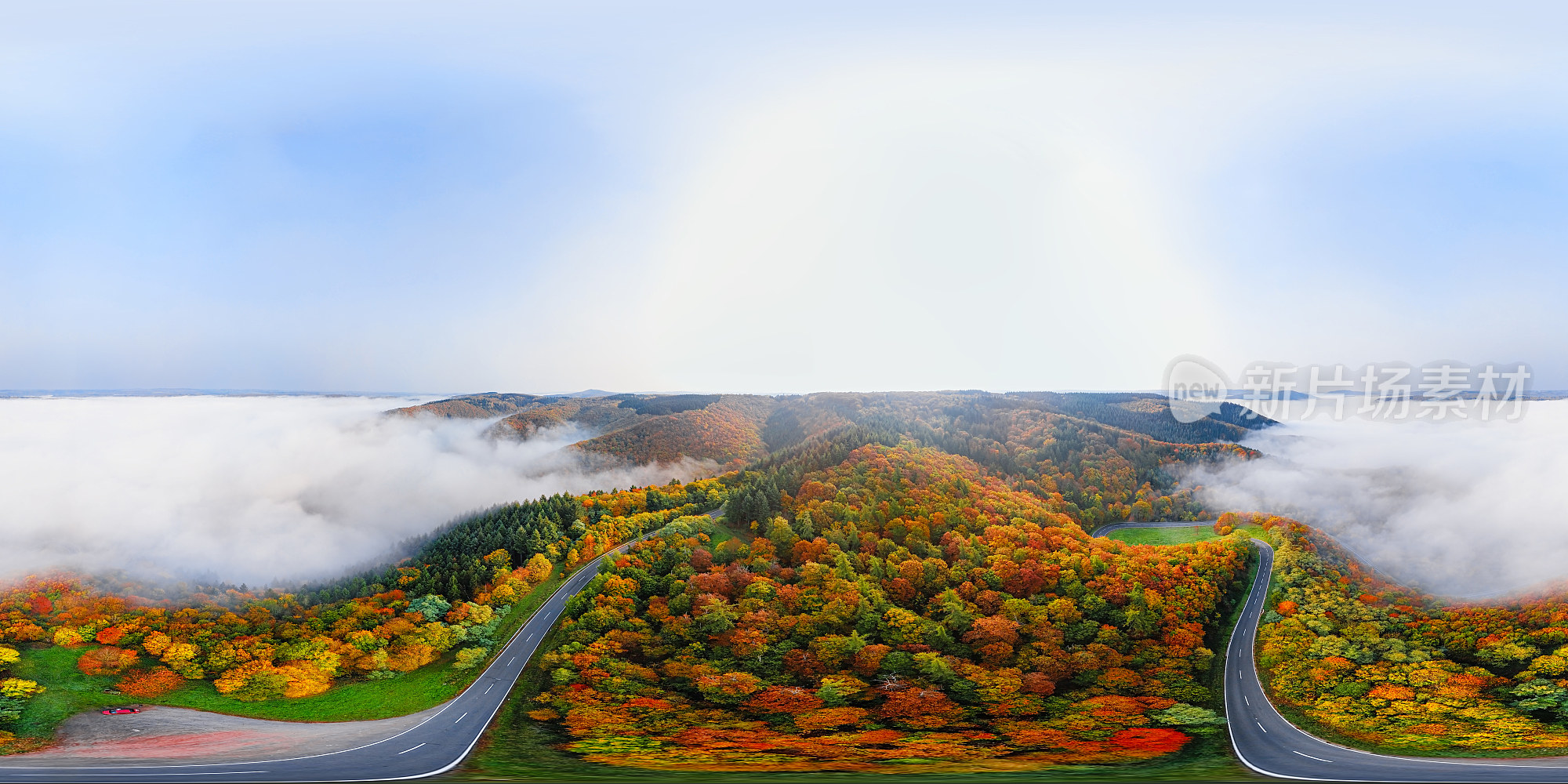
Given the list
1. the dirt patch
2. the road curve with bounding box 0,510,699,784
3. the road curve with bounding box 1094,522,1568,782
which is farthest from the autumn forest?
the road curve with bounding box 0,510,699,784

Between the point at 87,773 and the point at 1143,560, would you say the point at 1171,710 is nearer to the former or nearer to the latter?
the point at 1143,560

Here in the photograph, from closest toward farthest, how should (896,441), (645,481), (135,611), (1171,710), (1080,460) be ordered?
1. (1171,710)
2. (135,611)
3. (896,441)
4. (1080,460)
5. (645,481)

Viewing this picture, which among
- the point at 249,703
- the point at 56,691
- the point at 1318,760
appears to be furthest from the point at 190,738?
the point at 1318,760

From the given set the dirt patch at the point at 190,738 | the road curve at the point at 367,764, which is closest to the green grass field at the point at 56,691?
the dirt patch at the point at 190,738

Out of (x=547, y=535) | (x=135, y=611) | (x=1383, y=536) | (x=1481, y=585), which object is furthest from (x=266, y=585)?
(x=1383, y=536)

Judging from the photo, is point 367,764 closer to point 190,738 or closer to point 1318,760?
point 190,738

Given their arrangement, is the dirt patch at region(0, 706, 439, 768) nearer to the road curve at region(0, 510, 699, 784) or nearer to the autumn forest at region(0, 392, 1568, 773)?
the road curve at region(0, 510, 699, 784)
